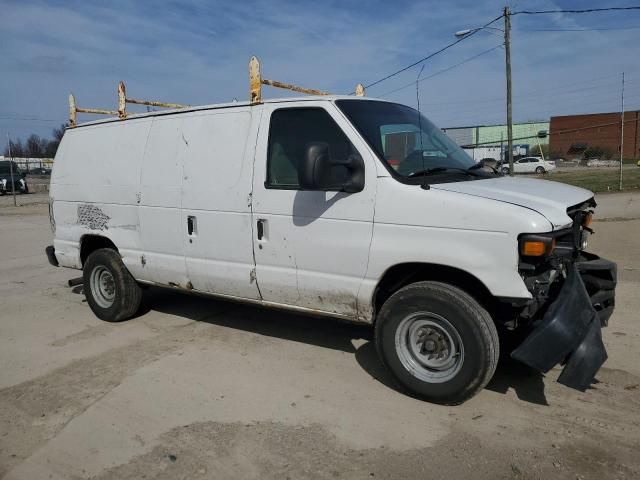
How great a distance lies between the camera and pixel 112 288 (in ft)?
19.1

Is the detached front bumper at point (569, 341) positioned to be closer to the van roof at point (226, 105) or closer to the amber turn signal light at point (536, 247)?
the amber turn signal light at point (536, 247)

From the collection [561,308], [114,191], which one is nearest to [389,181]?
[561,308]

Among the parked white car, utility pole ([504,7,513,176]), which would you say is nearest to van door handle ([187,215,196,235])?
utility pole ([504,7,513,176])

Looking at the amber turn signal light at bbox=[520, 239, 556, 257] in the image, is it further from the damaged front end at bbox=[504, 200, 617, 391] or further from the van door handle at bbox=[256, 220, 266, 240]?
the van door handle at bbox=[256, 220, 266, 240]

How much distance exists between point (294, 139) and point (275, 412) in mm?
2144

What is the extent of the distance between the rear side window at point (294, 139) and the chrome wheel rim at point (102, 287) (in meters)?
2.63

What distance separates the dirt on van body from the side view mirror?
1.56m

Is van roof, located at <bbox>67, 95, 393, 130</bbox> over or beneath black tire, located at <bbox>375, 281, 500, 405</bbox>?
over

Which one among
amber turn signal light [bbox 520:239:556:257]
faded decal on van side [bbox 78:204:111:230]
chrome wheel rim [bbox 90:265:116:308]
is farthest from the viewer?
chrome wheel rim [bbox 90:265:116:308]

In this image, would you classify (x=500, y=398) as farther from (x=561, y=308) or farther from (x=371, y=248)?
(x=371, y=248)

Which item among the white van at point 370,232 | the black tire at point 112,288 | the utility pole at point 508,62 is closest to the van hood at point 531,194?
the white van at point 370,232

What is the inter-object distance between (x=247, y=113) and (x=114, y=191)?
73.4 inches

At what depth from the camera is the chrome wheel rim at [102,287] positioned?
583cm

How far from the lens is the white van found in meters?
3.36
